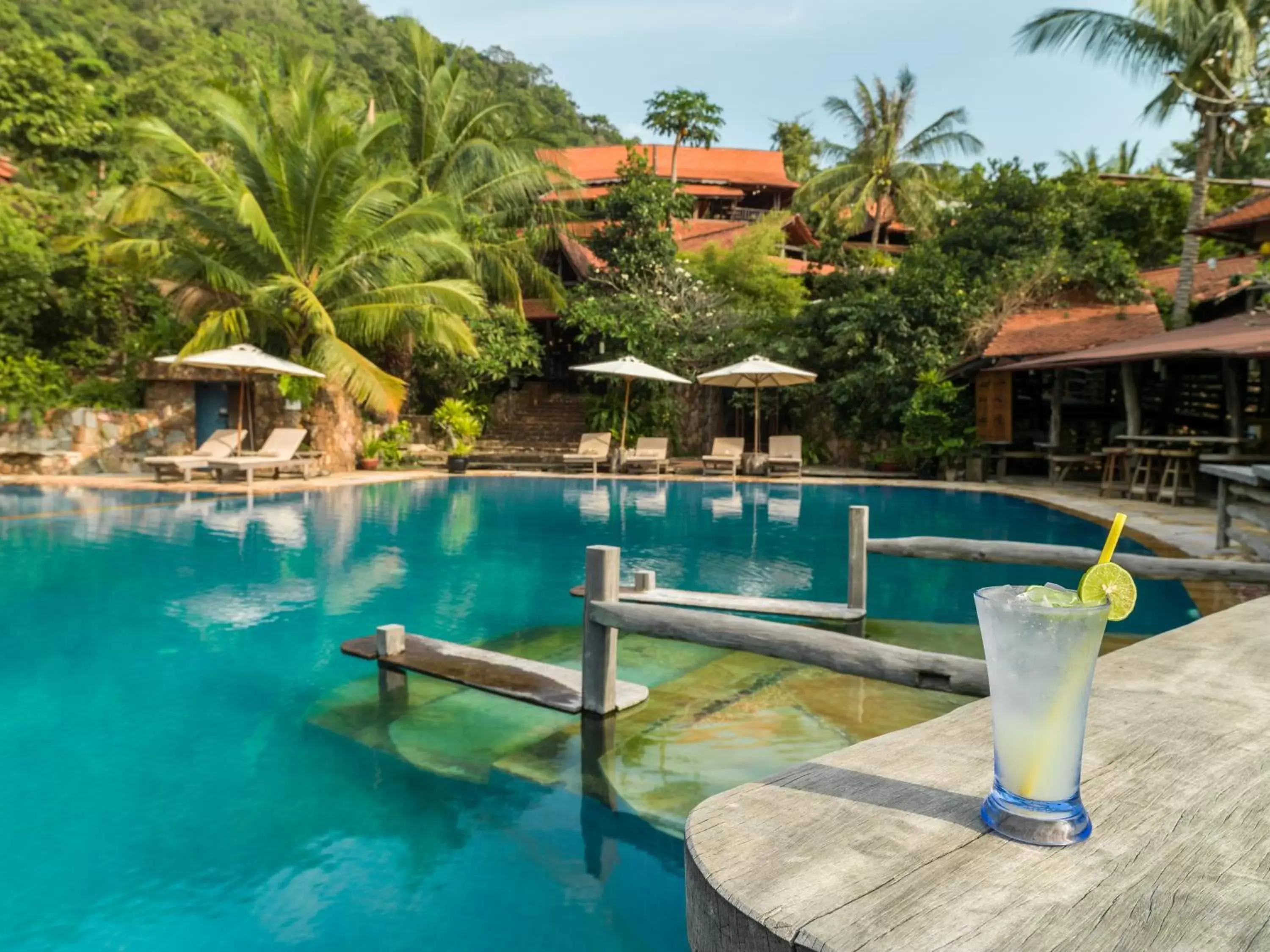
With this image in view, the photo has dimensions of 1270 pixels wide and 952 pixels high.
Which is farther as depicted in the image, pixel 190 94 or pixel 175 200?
pixel 190 94

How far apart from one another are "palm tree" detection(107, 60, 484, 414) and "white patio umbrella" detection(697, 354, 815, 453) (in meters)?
4.68

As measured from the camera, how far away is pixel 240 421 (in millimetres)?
14453

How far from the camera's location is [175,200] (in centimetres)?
1348

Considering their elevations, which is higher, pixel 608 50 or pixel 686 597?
pixel 608 50

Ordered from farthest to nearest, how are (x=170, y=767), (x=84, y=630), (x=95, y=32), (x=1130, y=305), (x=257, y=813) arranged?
1. (x=95, y=32)
2. (x=1130, y=305)
3. (x=84, y=630)
4. (x=170, y=767)
5. (x=257, y=813)

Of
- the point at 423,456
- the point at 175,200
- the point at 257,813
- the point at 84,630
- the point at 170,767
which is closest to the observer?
the point at 257,813

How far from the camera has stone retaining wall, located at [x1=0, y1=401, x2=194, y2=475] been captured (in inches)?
547

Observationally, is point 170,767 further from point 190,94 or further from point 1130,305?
point 190,94

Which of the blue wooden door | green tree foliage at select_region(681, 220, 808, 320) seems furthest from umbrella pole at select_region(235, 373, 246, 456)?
green tree foliage at select_region(681, 220, 808, 320)

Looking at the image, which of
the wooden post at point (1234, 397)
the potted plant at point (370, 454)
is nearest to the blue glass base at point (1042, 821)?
the wooden post at point (1234, 397)

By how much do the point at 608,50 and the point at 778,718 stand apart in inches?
795

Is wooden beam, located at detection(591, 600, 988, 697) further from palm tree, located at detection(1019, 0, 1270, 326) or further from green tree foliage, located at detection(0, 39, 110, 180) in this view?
green tree foliage, located at detection(0, 39, 110, 180)

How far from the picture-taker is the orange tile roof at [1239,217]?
1280 centimetres

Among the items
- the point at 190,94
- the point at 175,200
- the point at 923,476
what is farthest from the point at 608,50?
the point at 923,476
